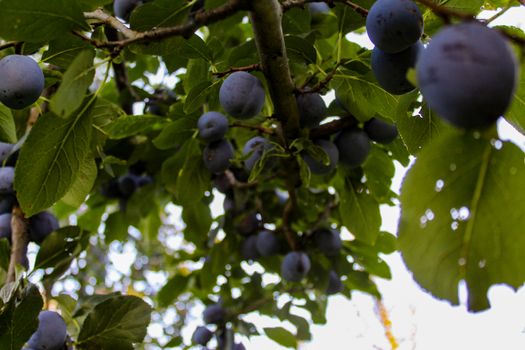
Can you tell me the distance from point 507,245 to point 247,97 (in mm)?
750

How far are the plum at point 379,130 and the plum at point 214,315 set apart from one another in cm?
120

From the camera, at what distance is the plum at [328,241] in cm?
222

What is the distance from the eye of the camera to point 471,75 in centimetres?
56

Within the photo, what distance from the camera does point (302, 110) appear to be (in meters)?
1.47

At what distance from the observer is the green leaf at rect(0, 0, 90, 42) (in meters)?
0.99

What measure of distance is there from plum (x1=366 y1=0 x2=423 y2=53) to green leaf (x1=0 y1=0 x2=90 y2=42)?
53 centimetres

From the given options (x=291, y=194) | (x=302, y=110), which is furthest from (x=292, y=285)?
(x=302, y=110)

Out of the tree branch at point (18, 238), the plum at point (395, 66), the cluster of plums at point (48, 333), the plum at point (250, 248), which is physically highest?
the plum at point (395, 66)

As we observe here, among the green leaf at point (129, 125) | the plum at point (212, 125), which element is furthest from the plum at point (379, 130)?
the green leaf at point (129, 125)

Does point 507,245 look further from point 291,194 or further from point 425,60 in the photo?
point 291,194

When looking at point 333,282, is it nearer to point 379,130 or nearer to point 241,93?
point 379,130

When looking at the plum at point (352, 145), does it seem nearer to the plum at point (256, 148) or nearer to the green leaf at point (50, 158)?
the plum at point (256, 148)

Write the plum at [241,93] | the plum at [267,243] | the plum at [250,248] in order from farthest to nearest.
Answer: the plum at [250,248], the plum at [267,243], the plum at [241,93]

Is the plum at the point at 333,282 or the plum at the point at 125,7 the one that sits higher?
the plum at the point at 125,7
